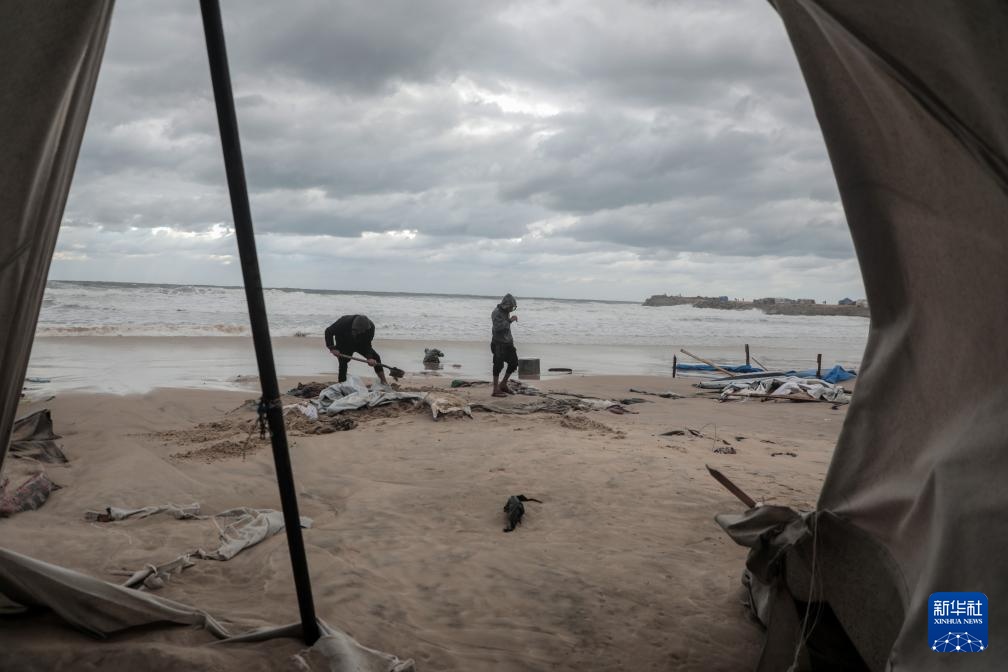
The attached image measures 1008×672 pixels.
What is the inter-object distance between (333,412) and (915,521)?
8.16 meters

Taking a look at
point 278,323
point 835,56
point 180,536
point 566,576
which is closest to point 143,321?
point 278,323

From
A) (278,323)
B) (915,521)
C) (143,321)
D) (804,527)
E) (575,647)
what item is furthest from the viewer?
(278,323)

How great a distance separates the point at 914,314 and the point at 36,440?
7636 millimetres

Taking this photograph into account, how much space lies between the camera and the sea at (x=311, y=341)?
574 inches

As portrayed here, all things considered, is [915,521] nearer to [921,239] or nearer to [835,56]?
[921,239]

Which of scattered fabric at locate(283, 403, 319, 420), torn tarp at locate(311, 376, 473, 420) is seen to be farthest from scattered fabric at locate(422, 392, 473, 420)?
scattered fabric at locate(283, 403, 319, 420)

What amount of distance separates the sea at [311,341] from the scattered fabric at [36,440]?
14.3 ft

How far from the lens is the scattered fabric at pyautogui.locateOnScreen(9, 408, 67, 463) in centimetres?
655

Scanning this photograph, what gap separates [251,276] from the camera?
104 inches

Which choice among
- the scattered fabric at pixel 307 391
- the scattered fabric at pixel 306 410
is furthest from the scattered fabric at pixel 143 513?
the scattered fabric at pixel 307 391

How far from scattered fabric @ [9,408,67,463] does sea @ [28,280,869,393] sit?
4.35m

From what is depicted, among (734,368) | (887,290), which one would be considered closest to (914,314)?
(887,290)

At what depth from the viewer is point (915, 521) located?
7.42 feet

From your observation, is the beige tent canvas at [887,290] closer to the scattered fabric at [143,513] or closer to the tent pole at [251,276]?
the tent pole at [251,276]
